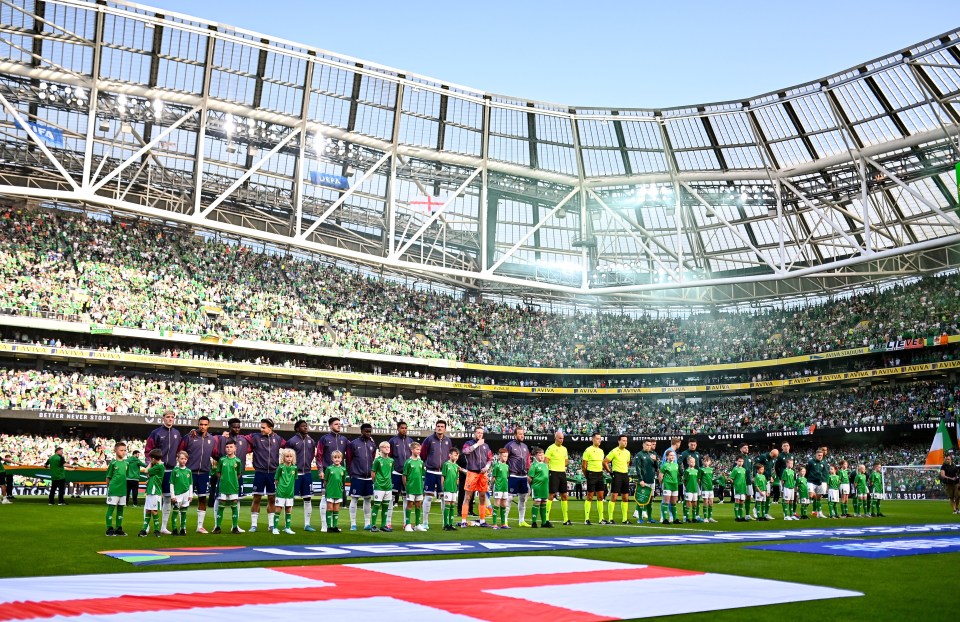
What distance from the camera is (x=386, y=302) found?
58.2 m

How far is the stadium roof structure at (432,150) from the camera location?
38938 mm

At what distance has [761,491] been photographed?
2256 centimetres

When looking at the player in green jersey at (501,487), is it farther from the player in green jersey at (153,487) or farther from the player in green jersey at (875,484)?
the player in green jersey at (875,484)

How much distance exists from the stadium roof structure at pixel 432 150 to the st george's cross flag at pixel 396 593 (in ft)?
103

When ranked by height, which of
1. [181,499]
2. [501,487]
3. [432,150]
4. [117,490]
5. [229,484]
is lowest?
[181,499]

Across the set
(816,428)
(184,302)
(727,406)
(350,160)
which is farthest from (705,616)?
(727,406)

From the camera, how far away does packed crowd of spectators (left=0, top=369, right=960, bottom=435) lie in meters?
42.7

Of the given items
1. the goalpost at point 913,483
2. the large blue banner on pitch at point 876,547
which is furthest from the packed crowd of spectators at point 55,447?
the goalpost at point 913,483

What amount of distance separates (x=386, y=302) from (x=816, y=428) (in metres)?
29.4

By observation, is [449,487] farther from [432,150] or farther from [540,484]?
[432,150]

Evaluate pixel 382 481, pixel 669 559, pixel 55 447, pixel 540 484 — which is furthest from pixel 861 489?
pixel 55 447

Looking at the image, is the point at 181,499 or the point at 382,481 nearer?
the point at 181,499

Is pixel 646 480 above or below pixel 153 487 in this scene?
above

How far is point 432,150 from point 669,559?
3795 cm
